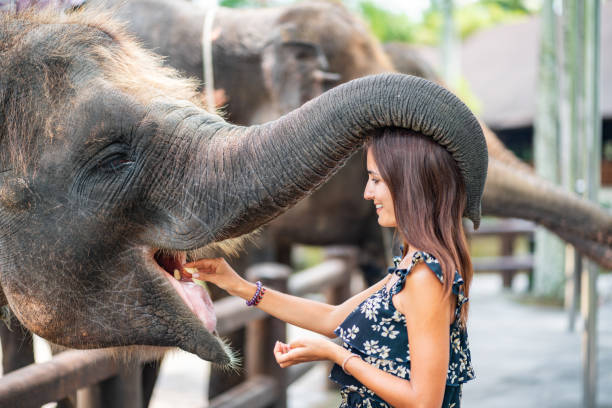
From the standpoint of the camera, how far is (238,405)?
10.2ft

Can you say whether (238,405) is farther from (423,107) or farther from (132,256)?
(423,107)

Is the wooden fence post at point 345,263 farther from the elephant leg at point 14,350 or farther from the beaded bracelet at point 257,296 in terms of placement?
the beaded bracelet at point 257,296

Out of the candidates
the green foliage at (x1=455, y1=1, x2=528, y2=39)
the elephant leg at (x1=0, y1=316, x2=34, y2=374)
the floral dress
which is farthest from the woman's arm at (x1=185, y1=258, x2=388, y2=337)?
the green foliage at (x1=455, y1=1, x2=528, y2=39)

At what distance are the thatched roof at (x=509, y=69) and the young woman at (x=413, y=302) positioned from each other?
10990 mm

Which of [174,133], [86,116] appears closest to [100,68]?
[86,116]

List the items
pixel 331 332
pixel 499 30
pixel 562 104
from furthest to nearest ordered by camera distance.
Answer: pixel 499 30 → pixel 562 104 → pixel 331 332

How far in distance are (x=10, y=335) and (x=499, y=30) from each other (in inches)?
698

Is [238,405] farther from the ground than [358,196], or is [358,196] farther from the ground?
[358,196]

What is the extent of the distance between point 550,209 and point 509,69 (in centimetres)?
1362

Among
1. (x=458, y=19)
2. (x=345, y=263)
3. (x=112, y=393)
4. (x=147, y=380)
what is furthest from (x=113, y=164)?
(x=458, y=19)

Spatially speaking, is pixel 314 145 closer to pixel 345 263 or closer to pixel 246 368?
pixel 246 368

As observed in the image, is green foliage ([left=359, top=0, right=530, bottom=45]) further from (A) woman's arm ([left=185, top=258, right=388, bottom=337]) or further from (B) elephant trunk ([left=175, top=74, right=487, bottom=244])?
(B) elephant trunk ([left=175, top=74, right=487, bottom=244])

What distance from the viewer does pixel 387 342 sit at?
4.72 feet

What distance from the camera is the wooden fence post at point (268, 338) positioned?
134 inches
